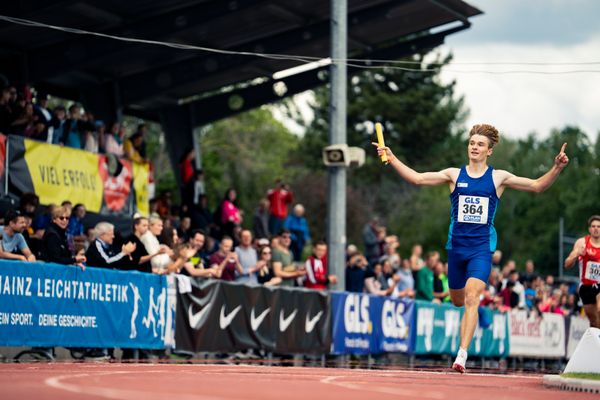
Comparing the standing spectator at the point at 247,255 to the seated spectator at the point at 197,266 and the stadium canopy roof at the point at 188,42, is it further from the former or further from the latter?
the stadium canopy roof at the point at 188,42

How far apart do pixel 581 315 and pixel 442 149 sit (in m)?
51.8

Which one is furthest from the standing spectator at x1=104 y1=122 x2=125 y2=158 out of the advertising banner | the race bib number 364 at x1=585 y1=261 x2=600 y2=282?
the race bib number 364 at x1=585 y1=261 x2=600 y2=282

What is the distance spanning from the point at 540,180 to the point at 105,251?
26.3ft

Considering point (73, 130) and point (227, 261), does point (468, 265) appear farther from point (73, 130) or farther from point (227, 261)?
point (73, 130)

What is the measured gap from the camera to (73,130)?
25984 millimetres

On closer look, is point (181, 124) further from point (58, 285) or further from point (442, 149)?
point (442, 149)

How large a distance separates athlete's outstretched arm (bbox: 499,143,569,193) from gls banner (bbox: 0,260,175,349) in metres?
6.59

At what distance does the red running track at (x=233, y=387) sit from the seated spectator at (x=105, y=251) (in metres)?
5.07

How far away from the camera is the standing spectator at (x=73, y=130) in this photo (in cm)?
2579

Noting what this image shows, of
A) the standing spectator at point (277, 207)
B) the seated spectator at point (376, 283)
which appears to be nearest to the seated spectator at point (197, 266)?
the seated spectator at point (376, 283)

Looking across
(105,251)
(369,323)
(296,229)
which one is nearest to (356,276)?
(369,323)

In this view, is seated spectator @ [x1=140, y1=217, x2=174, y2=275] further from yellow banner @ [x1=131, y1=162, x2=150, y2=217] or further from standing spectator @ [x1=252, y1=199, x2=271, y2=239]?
standing spectator @ [x1=252, y1=199, x2=271, y2=239]

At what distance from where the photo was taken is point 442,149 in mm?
91125

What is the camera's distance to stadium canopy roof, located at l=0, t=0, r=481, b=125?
2880cm
